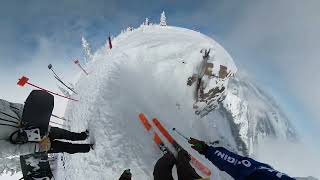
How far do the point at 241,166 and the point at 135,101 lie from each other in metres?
7.08

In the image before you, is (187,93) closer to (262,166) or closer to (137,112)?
(137,112)

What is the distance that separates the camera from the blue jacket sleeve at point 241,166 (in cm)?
534

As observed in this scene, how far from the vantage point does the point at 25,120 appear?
916 cm

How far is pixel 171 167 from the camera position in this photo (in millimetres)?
10477

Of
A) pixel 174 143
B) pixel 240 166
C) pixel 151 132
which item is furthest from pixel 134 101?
pixel 240 166

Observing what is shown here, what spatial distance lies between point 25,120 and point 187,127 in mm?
6319

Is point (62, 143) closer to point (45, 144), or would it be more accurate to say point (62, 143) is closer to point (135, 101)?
point (45, 144)

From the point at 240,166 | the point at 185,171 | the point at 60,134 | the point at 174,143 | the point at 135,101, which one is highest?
the point at 135,101

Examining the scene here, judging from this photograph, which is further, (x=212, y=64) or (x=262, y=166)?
(x=212, y=64)

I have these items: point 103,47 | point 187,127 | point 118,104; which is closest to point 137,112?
point 118,104

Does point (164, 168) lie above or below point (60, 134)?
below

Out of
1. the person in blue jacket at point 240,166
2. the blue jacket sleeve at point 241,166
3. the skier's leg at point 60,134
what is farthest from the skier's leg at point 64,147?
the blue jacket sleeve at point 241,166

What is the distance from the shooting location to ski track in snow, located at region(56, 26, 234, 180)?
12.1 m

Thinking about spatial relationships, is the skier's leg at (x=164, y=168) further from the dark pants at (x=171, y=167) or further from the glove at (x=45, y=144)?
the glove at (x=45, y=144)
